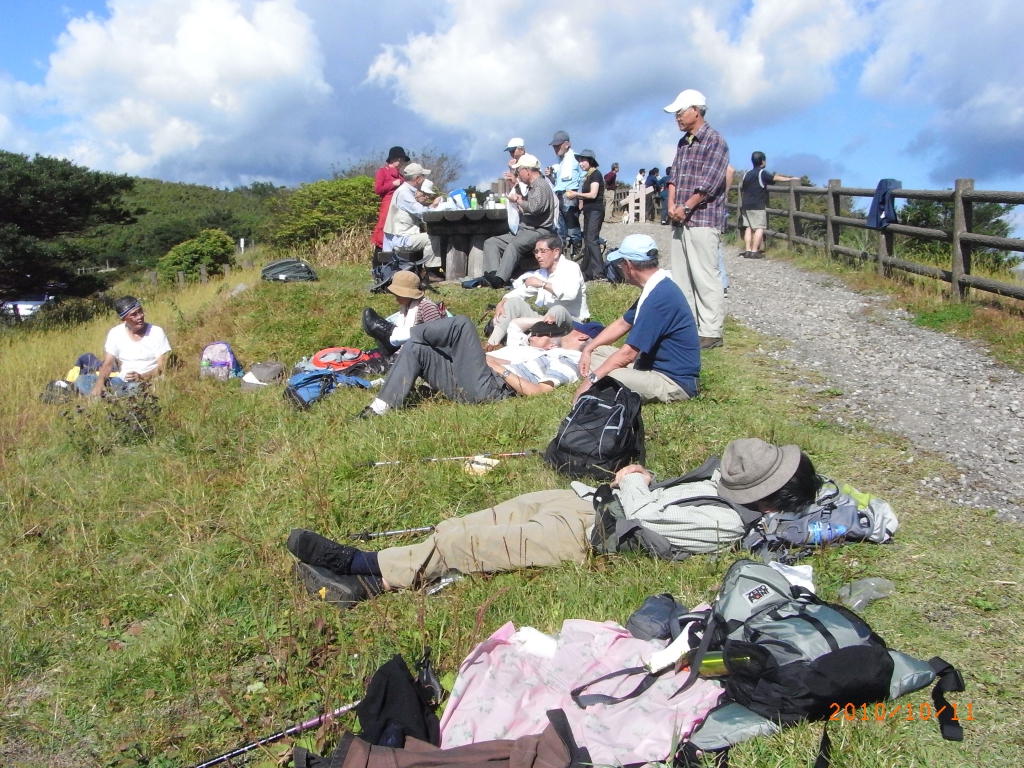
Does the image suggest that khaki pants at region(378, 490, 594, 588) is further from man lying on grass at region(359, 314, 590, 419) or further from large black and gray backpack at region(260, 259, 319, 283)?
large black and gray backpack at region(260, 259, 319, 283)

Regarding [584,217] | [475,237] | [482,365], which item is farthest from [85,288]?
[482,365]

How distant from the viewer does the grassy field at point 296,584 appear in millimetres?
2986

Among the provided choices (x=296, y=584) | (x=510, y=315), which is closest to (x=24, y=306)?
(x=510, y=315)

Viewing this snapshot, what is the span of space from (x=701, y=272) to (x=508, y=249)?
4.51 meters

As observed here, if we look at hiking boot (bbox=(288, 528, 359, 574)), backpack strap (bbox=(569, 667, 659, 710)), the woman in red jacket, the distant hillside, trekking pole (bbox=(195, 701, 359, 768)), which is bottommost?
trekking pole (bbox=(195, 701, 359, 768))

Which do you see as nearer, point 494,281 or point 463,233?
point 494,281

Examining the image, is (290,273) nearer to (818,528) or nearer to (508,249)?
(508,249)

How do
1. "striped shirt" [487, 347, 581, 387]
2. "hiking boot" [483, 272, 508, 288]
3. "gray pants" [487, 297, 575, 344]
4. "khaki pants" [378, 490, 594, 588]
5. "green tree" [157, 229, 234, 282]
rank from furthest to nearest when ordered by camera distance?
"green tree" [157, 229, 234, 282] → "hiking boot" [483, 272, 508, 288] → "gray pants" [487, 297, 575, 344] → "striped shirt" [487, 347, 581, 387] → "khaki pants" [378, 490, 594, 588]

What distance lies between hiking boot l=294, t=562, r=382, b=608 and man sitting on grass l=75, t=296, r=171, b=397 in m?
5.17

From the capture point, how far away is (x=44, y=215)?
23.9m

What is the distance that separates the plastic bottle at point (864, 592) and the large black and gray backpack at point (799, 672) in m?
0.53

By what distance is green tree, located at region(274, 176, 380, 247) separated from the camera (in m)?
19.4

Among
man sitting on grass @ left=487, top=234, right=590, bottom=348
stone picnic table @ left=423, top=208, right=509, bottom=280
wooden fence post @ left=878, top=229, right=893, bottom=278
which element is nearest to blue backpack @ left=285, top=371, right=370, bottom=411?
man sitting on grass @ left=487, top=234, right=590, bottom=348

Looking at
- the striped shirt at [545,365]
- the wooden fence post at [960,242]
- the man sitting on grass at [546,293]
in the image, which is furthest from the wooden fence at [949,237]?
the striped shirt at [545,365]
